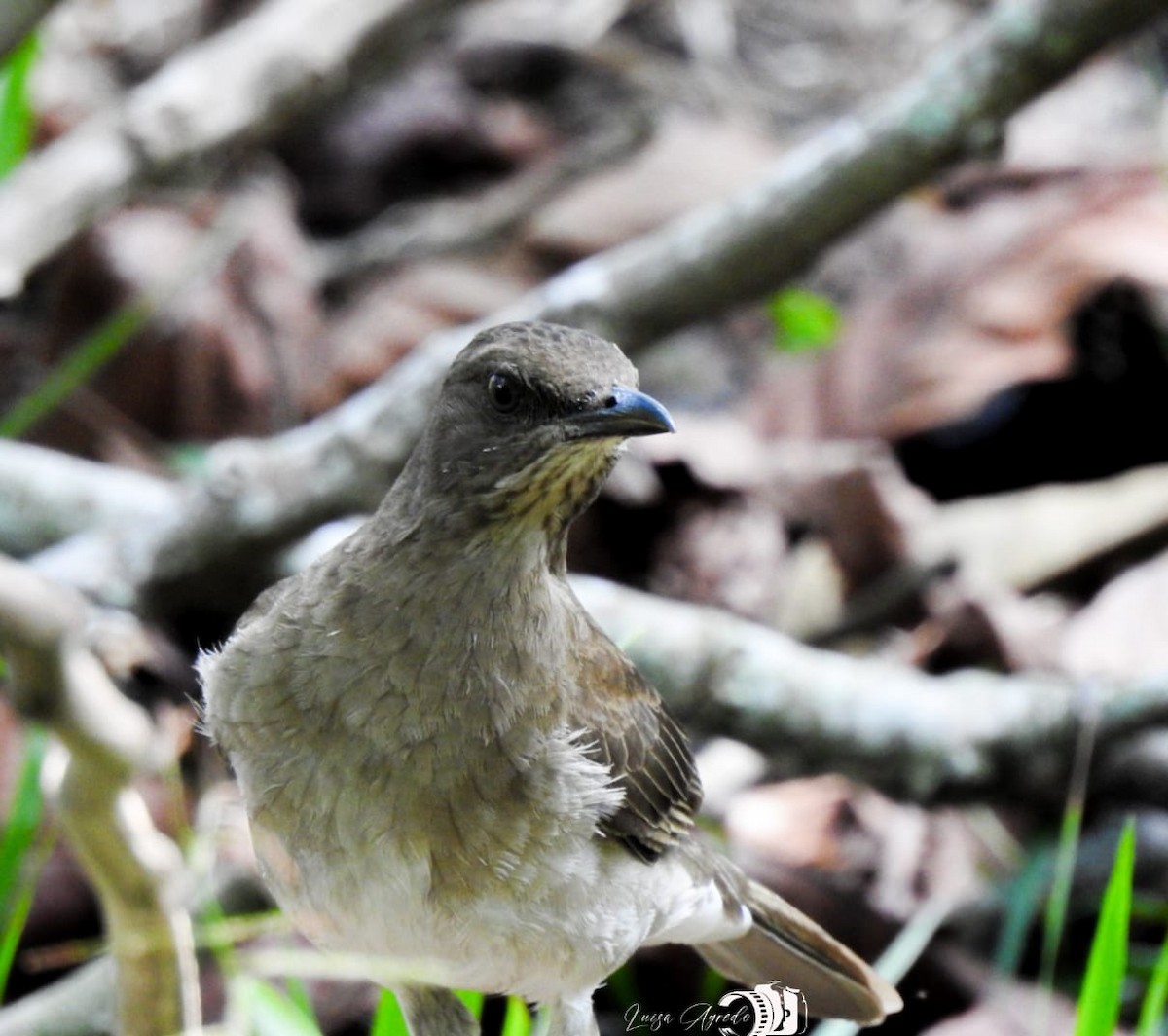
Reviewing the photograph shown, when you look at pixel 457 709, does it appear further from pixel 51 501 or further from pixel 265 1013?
pixel 51 501

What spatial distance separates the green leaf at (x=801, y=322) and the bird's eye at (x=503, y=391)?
14.5ft

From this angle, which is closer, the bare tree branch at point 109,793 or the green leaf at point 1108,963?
the bare tree branch at point 109,793

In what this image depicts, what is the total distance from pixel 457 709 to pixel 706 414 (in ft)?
13.6

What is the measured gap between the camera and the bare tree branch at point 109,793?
193 centimetres

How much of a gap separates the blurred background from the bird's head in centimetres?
76

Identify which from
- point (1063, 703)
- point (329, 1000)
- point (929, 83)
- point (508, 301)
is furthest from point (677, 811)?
point (508, 301)

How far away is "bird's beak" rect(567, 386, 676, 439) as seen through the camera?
8.75ft

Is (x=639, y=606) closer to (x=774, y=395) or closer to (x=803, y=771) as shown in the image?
(x=803, y=771)

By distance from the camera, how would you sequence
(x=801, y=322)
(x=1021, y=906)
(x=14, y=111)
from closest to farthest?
(x=1021, y=906) < (x=14, y=111) < (x=801, y=322)

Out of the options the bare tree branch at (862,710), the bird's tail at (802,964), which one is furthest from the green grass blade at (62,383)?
the bird's tail at (802,964)

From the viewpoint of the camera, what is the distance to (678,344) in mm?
7523

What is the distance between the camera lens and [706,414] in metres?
6.94

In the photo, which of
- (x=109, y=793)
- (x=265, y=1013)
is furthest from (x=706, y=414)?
(x=109, y=793)

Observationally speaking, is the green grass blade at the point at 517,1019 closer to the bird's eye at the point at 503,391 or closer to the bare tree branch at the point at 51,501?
the bird's eye at the point at 503,391
